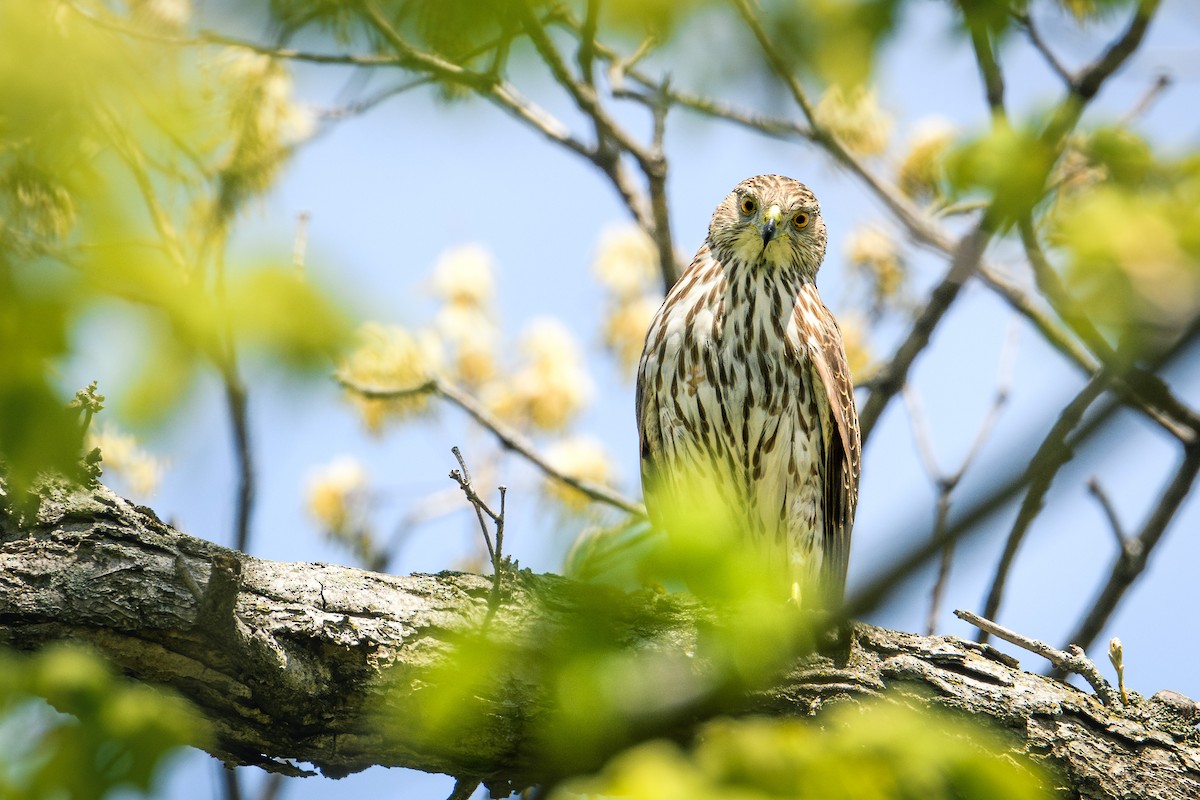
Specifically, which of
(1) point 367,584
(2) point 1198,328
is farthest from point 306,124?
(2) point 1198,328

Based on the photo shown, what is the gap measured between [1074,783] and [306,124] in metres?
3.23

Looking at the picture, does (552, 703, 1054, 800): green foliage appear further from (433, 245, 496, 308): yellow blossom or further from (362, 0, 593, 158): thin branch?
(433, 245, 496, 308): yellow blossom

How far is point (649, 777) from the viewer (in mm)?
1169

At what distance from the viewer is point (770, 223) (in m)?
4.61

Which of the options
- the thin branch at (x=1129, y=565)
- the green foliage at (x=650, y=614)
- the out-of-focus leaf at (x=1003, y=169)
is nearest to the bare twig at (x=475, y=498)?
the green foliage at (x=650, y=614)

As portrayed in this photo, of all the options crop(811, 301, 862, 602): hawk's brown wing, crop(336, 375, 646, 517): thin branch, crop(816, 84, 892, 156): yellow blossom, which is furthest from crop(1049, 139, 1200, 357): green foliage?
crop(336, 375, 646, 517): thin branch

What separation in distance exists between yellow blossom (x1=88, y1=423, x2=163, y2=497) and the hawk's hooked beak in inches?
110

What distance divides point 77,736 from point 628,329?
20.0 ft

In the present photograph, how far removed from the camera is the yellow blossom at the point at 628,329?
282 inches

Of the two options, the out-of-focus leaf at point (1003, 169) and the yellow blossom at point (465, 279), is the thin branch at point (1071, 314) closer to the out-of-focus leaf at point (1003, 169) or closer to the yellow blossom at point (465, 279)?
the out-of-focus leaf at point (1003, 169)

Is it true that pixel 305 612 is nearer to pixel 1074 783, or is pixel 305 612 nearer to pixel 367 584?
pixel 367 584

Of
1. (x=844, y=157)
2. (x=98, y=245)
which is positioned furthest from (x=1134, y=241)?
(x=844, y=157)

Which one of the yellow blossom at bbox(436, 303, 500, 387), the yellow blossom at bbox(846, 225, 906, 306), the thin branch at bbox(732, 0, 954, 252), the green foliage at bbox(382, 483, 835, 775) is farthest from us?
the yellow blossom at bbox(436, 303, 500, 387)

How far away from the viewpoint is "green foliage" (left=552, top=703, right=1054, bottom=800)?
3.96 feet
